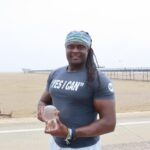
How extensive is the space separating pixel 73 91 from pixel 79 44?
360 mm

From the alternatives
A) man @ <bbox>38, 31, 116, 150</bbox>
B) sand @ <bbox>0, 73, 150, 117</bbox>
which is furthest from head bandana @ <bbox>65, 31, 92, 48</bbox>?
sand @ <bbox>0, 73, 150, 117</bbox>

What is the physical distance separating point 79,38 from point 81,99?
45cm

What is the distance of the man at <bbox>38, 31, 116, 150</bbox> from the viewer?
3.04 metres

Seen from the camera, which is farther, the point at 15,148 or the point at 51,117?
the point at 15,148

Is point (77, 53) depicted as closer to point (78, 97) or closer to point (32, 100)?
point (78, 97)

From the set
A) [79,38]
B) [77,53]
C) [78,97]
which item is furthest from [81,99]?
[79,38]

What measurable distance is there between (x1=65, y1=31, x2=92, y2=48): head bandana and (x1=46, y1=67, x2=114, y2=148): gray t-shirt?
21 cm

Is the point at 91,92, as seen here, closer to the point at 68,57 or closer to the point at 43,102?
the point at 68,57

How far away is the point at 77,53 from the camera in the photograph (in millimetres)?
3174

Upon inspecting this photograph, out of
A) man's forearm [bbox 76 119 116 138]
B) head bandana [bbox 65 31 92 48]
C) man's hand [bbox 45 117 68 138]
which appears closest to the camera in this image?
man's hand [bbox 45 117 68 138]

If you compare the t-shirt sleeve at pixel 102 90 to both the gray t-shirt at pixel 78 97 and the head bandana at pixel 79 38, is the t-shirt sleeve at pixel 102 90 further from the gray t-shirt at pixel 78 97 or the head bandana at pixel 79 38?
the head bandana at pixel 79 38

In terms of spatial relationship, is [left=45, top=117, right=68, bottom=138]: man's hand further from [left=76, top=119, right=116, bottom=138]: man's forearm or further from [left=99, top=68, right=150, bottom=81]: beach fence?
[left=99, top=68, right=150, bottom=81]: beach fence

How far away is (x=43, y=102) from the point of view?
354 centimetres

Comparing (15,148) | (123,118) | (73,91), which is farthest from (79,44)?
(123,118)
